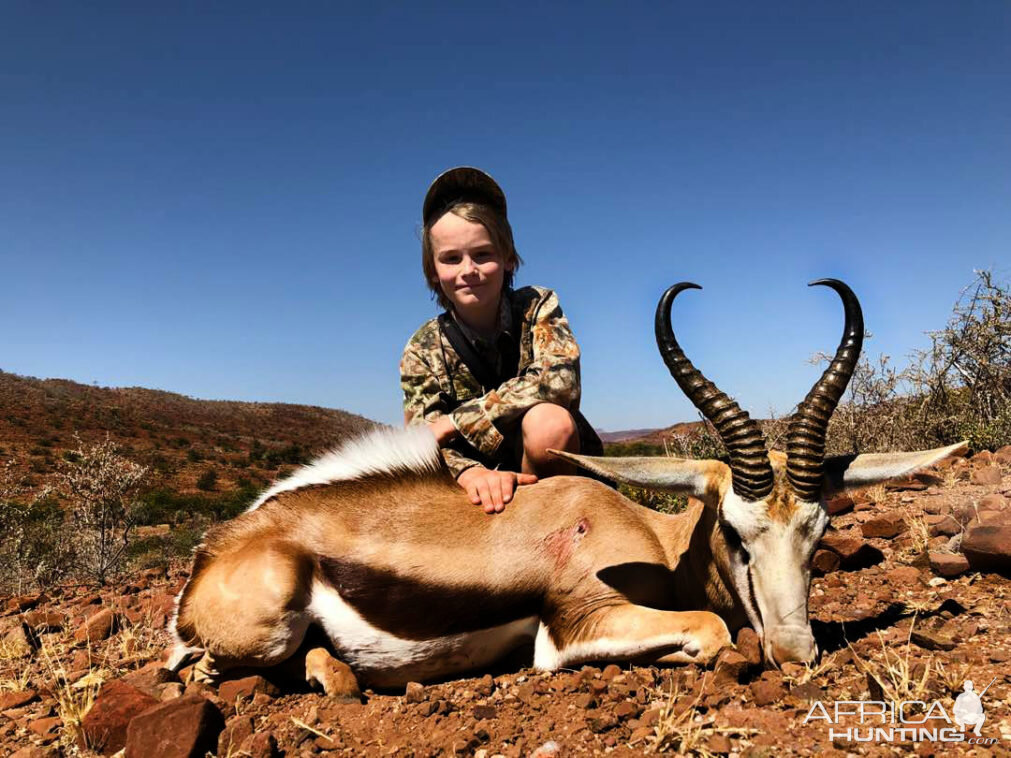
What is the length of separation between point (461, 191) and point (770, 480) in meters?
3.42

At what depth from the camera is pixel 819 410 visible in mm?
3180

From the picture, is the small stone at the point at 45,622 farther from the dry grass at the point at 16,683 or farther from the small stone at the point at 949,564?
the small stone at the point at 949,564

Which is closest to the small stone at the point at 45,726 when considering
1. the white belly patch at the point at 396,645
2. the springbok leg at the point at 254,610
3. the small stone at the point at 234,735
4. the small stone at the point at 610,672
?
the springbok leg at the point at 254,610

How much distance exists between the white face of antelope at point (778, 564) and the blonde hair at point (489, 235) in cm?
280

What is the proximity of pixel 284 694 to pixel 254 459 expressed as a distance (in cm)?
3780

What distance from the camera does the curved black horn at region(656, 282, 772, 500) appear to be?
10.1 ft

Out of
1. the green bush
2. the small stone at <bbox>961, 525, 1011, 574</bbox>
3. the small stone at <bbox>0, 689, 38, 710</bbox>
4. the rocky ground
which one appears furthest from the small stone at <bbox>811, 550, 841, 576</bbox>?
the green bush

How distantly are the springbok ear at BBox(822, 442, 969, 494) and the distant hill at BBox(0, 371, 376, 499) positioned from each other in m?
19.1

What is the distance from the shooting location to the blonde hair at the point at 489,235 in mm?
4992

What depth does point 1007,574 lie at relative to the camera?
386 centimetres

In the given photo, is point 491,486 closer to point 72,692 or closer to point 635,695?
point 635,695

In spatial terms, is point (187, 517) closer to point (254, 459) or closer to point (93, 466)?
point (93, 466)

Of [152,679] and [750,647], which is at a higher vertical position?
[750,647]

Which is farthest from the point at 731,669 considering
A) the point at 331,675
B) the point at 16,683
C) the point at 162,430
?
the point at 162,430
